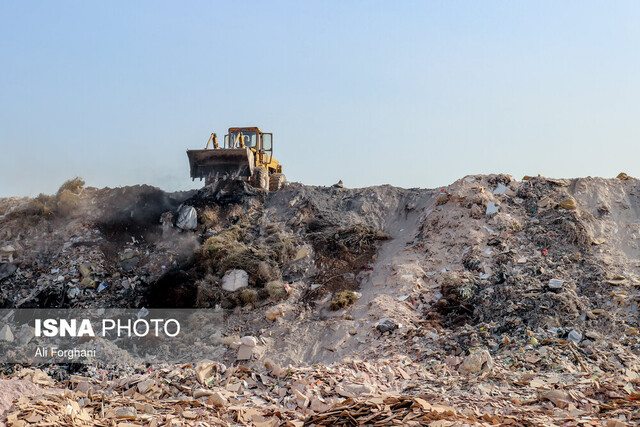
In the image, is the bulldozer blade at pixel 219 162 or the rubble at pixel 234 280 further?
the bulldozer blade at pixel 219 162

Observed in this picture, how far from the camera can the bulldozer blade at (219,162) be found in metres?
16.4

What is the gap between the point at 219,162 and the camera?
54.3 ft

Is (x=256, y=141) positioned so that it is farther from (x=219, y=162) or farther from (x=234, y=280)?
(x=234, y=280)

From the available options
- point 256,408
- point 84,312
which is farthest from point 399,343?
point 84,312

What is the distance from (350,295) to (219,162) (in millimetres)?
5886

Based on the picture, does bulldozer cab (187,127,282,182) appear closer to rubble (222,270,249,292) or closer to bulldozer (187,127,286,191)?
bulldozer (187,127,286,191)

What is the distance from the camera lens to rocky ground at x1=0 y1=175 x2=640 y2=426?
8062mm

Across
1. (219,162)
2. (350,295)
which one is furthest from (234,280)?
(219,162)

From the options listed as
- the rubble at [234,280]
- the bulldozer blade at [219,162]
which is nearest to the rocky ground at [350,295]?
the rubble at [234,280]

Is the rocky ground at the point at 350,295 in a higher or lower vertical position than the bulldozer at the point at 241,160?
lower

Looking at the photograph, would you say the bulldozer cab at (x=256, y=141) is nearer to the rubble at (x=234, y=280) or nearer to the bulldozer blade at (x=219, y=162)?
the bulldozer blade at (x=219, y=162)

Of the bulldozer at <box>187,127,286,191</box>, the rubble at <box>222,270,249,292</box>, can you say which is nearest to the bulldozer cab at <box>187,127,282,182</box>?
the bulldozer at <box>187,127,286,191</box>

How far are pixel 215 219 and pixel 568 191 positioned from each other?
9.44 metres

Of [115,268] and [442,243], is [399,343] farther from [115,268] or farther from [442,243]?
[115,268]
